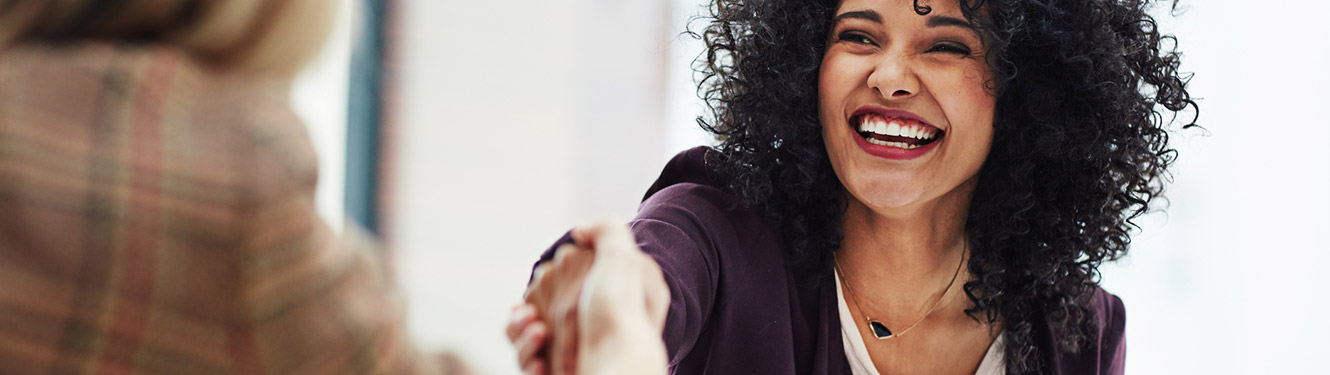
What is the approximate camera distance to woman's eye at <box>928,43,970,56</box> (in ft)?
4.64

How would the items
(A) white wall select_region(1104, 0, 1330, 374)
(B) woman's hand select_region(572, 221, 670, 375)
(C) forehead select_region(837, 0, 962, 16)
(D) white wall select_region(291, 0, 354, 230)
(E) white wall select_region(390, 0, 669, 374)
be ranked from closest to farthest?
(B) woman's hand select_region(572, 221, 670, 375) → (C) forehead select_region(837, 0, 962, 16) → (D) white wall select_region(291, 0, 354, 230) → (E) white wall select_region(390, 0, 669, 374) → (A) white wall select_region(1104, 0, 1330, 374)

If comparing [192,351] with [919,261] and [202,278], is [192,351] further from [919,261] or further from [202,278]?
[919,261]

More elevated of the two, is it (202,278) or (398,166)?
(202,278)

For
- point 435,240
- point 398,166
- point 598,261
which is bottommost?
point 435,240

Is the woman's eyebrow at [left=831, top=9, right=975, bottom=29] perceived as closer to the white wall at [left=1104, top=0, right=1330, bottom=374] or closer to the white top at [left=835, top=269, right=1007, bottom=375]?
the white top at [left=835, top=269, right=1007, bottom=375]

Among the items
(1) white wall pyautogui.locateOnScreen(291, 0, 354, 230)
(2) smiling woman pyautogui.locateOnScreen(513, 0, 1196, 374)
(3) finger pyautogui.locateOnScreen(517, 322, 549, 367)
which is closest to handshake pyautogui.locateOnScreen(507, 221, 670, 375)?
(3) finger pyautogui.locateOnScreen(517, 322, 549, 367)

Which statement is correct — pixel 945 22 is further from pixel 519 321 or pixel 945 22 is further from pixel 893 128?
pixel 519 321

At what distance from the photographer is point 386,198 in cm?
239

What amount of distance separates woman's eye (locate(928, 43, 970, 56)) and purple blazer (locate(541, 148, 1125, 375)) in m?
0.32

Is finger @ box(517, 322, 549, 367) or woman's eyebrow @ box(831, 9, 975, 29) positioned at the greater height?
woman's eyebrow @ box(831, 9, 975, 29)

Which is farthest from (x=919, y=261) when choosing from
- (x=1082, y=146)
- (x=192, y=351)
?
(x=192, y=351)

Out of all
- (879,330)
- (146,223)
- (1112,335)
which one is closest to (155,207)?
(146,223)

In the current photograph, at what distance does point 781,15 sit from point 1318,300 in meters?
1.98

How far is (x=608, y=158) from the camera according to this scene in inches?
114
